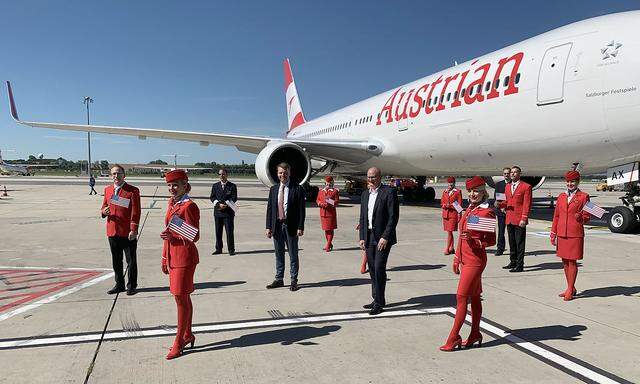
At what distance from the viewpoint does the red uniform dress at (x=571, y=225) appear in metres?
5.28

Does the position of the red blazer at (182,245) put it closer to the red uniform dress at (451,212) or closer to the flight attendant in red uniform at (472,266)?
the flight attendant in red uniform at (472,266)

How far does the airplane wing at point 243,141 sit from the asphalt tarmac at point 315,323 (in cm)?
849

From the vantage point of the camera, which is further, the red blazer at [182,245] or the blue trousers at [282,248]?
the blue trousers at [282,248]

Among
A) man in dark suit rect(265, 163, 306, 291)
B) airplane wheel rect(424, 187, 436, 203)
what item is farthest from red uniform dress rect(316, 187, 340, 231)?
airplane wheel rect(424, 187, 436, 203)

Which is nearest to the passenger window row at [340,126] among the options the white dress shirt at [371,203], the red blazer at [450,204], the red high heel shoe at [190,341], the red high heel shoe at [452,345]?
the red blazer at [450,204]

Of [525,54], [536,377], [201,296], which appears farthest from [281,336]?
[525,54]

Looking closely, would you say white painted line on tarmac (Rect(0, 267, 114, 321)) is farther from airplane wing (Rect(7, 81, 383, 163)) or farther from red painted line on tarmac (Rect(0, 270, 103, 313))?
airplane wing (Rect(7, 81, 383, 163))

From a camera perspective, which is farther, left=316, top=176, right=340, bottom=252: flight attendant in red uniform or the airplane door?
the airplane door

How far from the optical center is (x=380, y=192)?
16.2ft

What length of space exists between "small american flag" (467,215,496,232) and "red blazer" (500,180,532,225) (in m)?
3.48

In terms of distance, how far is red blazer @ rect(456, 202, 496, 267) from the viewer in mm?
3676

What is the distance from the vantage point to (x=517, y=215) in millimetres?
6957

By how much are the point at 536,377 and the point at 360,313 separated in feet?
6.22

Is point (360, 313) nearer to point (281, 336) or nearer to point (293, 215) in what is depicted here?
point (281, 336)
